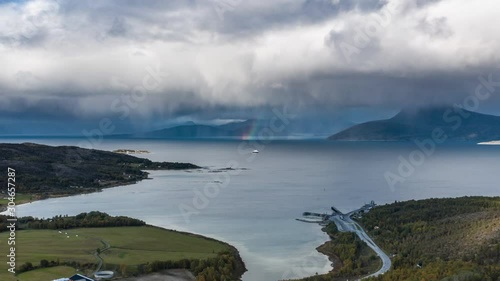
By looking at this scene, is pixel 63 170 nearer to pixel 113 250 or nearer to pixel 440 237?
pixel 113 250

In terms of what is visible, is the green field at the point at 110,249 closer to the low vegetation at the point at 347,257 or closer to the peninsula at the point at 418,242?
the low vegetation at the point at 347,257

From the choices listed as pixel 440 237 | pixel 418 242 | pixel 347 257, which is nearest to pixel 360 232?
pixel 418 242

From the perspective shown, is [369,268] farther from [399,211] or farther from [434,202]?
[434,202]

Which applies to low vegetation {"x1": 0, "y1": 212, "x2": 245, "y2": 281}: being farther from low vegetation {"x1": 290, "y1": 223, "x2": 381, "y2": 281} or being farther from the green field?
low vegetation {"x1": 290, "y1": 223, "x2": 381, "y2": 281}

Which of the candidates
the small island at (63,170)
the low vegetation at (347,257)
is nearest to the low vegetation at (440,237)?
the low vegetation at (347,257)

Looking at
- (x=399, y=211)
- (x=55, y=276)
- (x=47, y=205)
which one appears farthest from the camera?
(x=47, y=205)

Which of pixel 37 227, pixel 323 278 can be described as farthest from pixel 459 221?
pixel 37 227
